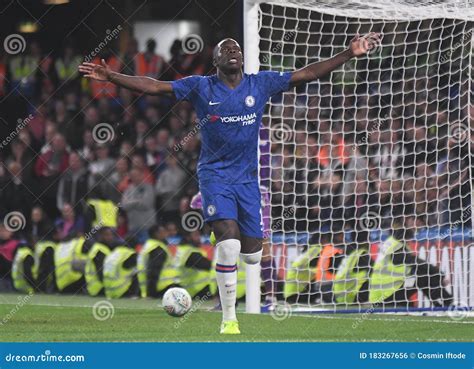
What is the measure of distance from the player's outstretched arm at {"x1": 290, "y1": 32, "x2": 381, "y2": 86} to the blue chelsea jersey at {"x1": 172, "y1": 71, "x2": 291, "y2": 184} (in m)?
0.33

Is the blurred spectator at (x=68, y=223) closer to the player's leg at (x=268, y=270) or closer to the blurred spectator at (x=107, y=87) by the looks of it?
the blurred spectator at (x=107, y=87)

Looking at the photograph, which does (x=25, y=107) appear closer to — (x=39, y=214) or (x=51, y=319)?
(x=39, y=214)

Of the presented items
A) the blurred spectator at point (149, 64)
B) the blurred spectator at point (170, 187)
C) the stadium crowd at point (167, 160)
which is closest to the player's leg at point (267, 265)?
the stadium crowd at point (167, 160)

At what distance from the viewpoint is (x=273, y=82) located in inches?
388

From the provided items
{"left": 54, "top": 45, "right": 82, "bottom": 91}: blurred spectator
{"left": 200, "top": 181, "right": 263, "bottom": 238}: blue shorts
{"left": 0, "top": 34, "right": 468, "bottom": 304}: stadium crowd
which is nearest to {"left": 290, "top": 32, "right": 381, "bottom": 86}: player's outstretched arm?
{"left": 200, "top": 181, "right": 263, "bottom": 238}: blue shorts

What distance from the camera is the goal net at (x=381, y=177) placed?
1248 centimetres

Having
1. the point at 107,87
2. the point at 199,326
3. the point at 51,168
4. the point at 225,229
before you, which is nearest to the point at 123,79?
the point at 225,229

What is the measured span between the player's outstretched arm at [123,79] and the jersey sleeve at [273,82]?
2.43 feet

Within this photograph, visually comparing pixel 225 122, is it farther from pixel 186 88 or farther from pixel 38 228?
pixel 38 228

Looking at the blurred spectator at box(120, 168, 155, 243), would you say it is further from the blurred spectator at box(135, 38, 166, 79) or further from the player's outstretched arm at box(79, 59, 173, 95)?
the player's outstretched arm at box(79, 59, 173, 95)

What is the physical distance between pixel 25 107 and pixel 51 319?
771 cm

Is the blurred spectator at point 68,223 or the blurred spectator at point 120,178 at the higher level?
the blurred spectator at point 120,178

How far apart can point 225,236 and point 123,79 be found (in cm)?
140

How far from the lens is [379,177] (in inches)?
517
